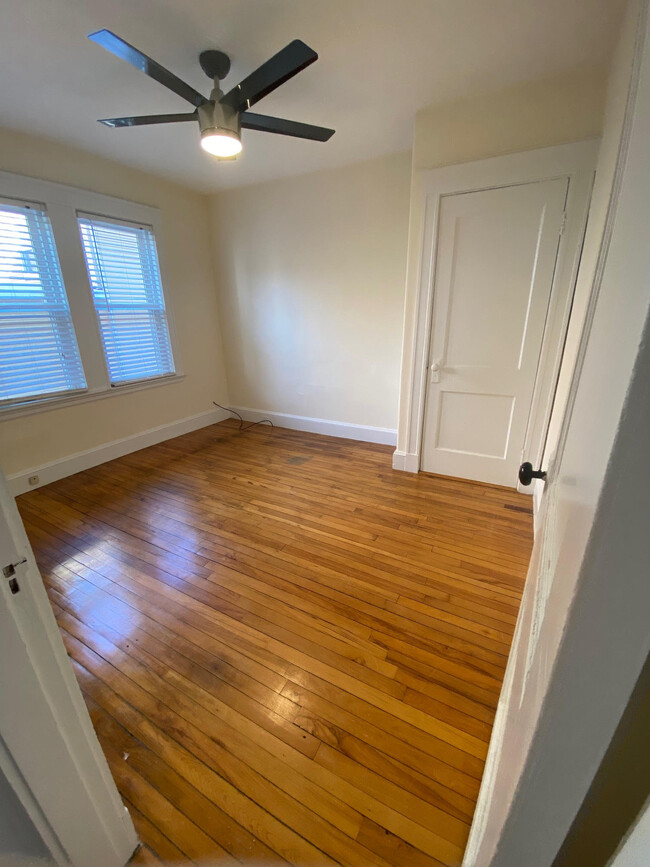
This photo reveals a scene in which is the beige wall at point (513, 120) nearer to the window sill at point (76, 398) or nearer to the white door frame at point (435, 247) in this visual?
the white door frame at point (435, 247)

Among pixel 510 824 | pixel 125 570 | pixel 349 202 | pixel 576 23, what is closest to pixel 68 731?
pixel 510 824

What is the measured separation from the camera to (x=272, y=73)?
59.0 inches

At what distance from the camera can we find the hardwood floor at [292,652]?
0.99 m

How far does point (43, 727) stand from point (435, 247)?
298cm

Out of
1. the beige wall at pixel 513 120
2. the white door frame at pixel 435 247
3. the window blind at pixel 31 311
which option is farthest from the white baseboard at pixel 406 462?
the window blind at pixel 31 311

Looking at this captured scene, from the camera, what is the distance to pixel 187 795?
1.03 metres

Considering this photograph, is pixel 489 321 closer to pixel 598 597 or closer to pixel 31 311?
pixel 598 597

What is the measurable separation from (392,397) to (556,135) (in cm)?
218

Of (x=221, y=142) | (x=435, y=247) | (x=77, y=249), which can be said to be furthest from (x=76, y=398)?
(x=435, y=247)

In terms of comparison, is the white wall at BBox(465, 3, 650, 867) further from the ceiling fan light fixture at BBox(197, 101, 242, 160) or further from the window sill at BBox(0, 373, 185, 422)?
the window sill at BBox(0, 373, 185, 422)

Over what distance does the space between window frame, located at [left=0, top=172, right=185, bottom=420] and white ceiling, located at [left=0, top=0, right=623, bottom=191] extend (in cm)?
39

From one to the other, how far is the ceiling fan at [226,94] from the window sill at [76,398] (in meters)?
2.08

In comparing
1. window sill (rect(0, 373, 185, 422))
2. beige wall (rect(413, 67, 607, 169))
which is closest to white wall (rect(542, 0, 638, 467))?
beige wall (rect(413, 67, 607, 169))

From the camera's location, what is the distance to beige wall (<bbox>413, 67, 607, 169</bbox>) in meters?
1.93
